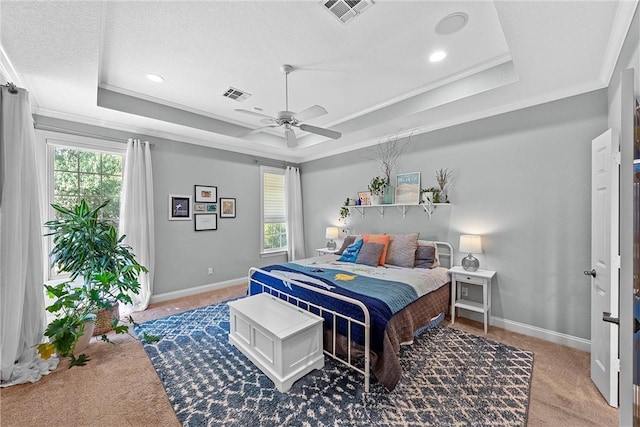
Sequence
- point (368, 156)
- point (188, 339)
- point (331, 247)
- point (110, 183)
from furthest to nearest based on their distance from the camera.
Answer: point (331, 247) → point (368, 156) → point (110, 183) → point (188, 339)

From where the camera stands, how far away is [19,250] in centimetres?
225

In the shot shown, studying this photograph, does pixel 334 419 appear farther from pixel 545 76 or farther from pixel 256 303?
pixel 545 76

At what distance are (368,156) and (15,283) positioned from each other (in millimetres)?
4378

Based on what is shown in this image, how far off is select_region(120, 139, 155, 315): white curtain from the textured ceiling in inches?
17.5

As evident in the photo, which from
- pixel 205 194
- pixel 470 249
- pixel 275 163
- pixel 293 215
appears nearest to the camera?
pixel 470 249

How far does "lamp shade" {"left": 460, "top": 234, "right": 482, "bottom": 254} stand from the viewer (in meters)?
3.07

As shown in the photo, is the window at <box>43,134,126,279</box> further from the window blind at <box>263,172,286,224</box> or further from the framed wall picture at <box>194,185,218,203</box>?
the window blind at <box>263,172,286,224</box>

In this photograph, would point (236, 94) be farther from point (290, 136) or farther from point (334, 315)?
point (334, 315)

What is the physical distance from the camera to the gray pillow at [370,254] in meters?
3.61

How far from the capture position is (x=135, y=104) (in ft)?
10.8

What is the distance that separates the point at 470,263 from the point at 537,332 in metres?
0.93

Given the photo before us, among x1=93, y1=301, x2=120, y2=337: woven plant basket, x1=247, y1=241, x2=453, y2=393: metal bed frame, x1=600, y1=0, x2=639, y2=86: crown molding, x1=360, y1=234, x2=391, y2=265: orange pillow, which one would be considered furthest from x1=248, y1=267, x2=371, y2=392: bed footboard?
x1=600, y1=0, x2=639, y2=86: crown molding

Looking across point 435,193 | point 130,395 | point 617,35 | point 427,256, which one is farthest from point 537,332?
point 130,395

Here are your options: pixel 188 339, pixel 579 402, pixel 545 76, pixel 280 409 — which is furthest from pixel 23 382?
pixel 545 76
